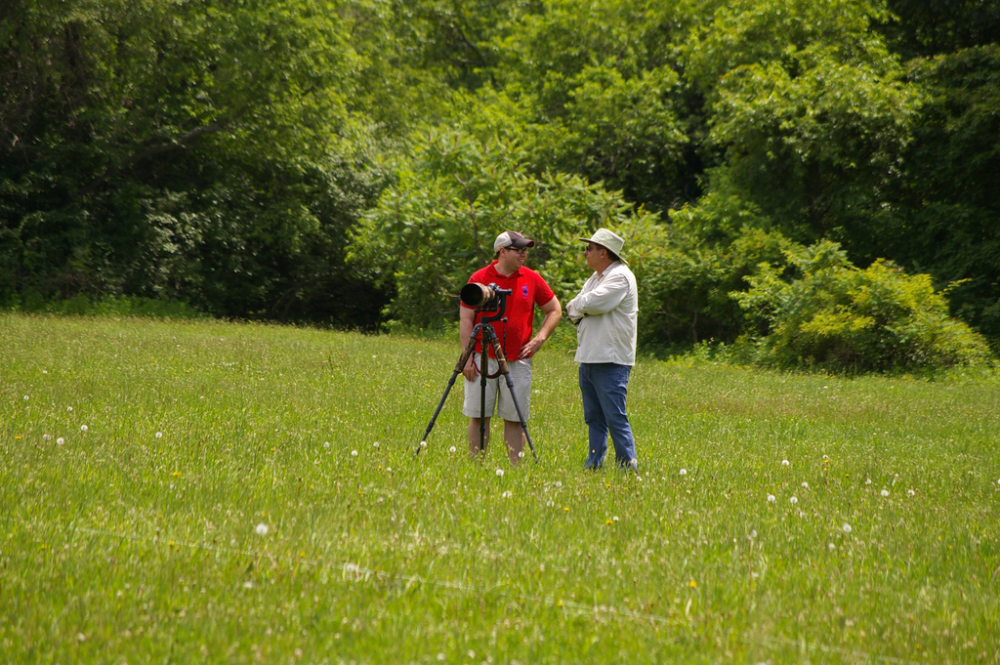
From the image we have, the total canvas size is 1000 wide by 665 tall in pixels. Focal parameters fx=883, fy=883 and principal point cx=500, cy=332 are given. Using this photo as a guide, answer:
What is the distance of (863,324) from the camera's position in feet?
57.0

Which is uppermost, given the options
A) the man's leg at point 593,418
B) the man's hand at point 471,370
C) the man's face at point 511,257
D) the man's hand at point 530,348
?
the man's face at point 511,257

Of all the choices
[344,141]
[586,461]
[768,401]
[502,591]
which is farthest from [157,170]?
[502,591]

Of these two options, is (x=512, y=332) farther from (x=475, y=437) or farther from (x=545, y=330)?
(x=475, y=437)

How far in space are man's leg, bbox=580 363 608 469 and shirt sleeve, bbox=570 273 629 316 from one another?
0.49 metres

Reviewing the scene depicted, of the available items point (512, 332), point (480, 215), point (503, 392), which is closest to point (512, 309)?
point (512, 332)

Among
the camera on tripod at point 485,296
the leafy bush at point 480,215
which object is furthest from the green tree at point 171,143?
the camera on tripod at point 485,296

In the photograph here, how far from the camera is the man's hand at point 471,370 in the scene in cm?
644

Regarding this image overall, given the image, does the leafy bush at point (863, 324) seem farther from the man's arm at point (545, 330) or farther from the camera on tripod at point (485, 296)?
→ the camera on tripod at point (485, 296)

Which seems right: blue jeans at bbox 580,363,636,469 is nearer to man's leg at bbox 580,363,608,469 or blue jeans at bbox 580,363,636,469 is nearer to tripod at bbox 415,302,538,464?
man's leg at bbox 580,363,608,469

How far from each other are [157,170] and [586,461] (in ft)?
82.7

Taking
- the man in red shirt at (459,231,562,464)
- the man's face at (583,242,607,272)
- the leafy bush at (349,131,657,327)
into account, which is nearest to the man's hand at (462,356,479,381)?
the man in red shirt at (459,231,562,464)

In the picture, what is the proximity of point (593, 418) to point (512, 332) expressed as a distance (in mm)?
905

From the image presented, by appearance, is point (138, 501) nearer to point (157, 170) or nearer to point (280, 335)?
point (280, 335)

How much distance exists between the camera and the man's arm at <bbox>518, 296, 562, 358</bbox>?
629cm
